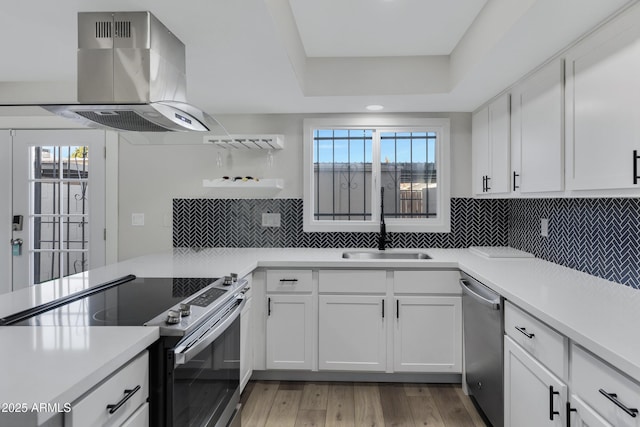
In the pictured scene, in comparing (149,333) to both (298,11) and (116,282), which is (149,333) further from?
(298,11)

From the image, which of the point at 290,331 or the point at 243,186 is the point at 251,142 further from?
the point at 290,331

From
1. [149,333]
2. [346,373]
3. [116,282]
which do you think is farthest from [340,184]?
[149,333]

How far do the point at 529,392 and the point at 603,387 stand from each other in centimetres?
54

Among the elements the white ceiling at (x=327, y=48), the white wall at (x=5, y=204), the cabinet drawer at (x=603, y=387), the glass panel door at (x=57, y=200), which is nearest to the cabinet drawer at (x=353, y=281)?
the white ceiling at (x=327, y=48)

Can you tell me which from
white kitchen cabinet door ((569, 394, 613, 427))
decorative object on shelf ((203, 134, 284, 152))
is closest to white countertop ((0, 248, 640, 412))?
white kitchen cabinet door ((569, 394, 613, 427))

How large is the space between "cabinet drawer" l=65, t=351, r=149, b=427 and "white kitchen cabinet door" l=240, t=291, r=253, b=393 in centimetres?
120

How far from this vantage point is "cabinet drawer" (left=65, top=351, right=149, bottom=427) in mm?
919

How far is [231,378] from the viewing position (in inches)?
75.3

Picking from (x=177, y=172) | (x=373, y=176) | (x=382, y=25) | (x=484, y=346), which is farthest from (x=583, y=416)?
(x=177, y=172)

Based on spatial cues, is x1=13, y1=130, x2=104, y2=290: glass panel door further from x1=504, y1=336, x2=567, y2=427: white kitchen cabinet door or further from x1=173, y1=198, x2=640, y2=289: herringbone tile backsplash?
x1=504, y1=336, x2=567, y2=427: white kitchen cabinet door

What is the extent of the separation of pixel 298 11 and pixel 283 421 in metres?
2.31

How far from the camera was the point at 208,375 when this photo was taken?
1.59 m

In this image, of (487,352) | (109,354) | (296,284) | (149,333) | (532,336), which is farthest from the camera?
(296,284)

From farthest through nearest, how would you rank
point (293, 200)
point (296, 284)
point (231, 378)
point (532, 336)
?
point (293, 200) → point (296, 284) → point (231, 378) → point (532, 336)
